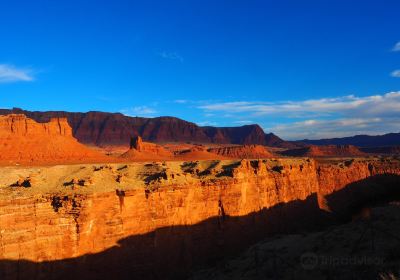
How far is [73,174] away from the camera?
30578 mm

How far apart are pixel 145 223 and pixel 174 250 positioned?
3.11 m

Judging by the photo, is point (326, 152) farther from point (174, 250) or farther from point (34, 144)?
point (174, 250)

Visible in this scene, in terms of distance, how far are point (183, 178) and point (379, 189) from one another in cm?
3960

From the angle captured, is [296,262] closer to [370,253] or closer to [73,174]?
[370,253]

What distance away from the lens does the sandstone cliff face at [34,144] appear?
63906mm

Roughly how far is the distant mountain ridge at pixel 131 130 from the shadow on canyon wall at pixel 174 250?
11057cm

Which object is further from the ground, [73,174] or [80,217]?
[73,174]

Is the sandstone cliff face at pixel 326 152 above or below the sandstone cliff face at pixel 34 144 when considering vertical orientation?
below

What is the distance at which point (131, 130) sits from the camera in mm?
160750

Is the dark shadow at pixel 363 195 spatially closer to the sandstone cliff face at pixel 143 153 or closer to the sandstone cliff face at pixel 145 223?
the sandstone cliff face at pixel 145 223

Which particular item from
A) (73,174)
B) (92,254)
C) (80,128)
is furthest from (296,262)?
(80,128)

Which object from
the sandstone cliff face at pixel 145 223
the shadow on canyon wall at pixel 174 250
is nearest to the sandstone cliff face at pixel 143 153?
the sandstone cliff face at pixel 145 223

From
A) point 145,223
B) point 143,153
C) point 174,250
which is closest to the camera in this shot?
point 145,223

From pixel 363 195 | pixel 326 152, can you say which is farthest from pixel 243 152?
pixel 363 195
